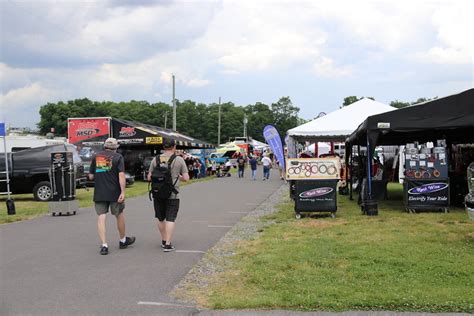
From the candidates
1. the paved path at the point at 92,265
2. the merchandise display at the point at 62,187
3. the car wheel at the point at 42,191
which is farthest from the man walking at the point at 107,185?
the car wheel at the point at 42,191

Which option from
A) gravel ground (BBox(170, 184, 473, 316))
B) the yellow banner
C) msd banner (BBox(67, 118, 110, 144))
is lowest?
gravel ground (BBox(170, 184, 473, 316))

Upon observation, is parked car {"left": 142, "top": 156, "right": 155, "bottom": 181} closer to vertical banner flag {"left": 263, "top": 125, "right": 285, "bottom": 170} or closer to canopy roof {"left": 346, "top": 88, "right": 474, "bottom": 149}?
vertical banner flag {"left": 263, "top": 125, "right": 285, "bottom": 170}

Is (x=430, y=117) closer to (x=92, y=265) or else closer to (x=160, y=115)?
(x=92, y=265)

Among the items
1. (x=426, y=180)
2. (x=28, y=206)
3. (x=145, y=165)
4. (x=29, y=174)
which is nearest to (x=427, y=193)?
(x=426, y=180)

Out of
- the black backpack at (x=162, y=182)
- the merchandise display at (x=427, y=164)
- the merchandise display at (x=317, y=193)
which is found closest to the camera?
the black backpack at (x=162, y=182)

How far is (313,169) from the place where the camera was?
11516 mm

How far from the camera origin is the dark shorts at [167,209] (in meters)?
7.84

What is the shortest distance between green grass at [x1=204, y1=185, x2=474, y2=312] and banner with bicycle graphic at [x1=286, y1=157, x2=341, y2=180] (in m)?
1.68

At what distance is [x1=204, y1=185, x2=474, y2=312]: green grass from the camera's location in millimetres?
4984

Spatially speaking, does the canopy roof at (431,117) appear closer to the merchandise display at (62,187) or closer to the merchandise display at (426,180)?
the merchandise display at (426,180)

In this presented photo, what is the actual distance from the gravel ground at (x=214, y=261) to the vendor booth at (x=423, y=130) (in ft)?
10.0

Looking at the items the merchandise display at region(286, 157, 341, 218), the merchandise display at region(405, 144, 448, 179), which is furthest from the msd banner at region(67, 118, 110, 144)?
→ the merchandise display at region(405, 144, 448, 179)

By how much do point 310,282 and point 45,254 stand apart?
4.37 m

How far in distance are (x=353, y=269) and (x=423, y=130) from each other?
7063mm
